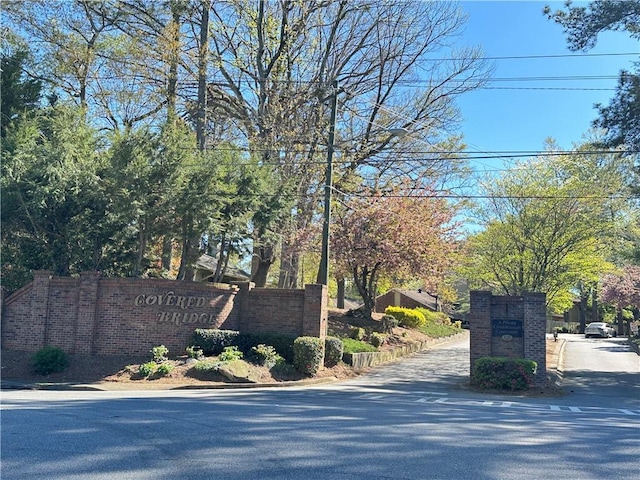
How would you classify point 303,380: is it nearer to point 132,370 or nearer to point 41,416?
point 132,370

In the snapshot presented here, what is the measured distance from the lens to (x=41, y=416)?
27.9 ft

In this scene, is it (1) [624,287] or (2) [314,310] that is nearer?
(2) [314,310]

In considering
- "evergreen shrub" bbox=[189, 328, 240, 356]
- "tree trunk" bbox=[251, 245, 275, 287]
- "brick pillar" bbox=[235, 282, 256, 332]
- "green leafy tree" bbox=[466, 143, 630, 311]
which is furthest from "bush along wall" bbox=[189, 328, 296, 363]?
"green leafy tree" bbox=[466, 143, 630, 311]

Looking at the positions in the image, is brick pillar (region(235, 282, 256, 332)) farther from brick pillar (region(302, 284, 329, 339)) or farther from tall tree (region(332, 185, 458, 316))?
tall tree (region(332, 185, 458, 316))

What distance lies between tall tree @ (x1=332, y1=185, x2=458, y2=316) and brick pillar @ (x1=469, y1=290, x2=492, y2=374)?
6628 millimetres

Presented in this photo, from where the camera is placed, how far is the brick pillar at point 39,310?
18.0m

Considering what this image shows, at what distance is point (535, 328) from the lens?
17453 mm

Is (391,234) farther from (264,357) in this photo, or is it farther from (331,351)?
(264,357)

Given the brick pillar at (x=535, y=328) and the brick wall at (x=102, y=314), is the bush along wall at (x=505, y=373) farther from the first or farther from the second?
the brick wall at (x=102, y=314)

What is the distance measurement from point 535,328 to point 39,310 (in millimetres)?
15827

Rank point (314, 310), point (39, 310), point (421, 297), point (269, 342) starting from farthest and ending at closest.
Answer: point (421, 297)
point (314, 310)
point (269, 342)
point (39, 310)

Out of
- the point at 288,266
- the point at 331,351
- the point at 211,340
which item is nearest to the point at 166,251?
the point at 211,340

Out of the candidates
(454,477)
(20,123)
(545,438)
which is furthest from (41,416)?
(20,123)

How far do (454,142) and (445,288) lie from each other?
1645 centimetres
